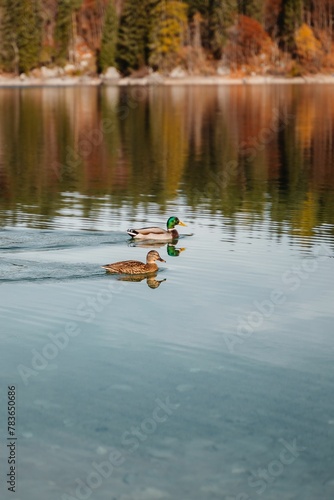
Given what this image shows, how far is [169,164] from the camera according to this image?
4525 centimetres

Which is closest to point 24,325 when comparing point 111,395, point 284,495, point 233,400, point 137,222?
point 111,395

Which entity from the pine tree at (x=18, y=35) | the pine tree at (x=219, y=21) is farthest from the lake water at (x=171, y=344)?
the pine tree at (x=219, y=21)

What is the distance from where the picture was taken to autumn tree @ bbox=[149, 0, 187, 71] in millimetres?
176875

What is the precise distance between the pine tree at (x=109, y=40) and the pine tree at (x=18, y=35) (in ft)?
42.2

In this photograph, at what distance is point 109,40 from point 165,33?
10.6 metres

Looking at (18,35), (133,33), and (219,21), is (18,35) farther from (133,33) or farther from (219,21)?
(219,21)

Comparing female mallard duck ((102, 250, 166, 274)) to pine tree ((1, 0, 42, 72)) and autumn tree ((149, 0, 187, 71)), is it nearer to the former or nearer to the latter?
pine tree ((1, 0, 42, 72))

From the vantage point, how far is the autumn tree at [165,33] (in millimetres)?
176875

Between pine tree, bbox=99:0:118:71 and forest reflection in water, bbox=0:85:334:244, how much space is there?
309 feet

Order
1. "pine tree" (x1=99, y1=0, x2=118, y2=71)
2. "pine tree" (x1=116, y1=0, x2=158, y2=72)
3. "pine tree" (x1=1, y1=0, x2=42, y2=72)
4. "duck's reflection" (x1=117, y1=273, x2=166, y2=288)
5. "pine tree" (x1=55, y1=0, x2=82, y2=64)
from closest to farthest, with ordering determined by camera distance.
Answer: "duck's reflection" (x1=117, y1=273, x2=166, y2=288), "pine tree" (x1=1, y1=0, x2=42, y2=72), "pine tree" (x1=116, y1=0, x2=158, y2=72), "pine tree" (x1=99, y1=0, x2=118, y2=71), "pine tree" (x1=55, y1=0, x2=82, y2=64)

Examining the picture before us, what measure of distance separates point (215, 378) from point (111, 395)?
162 centimetres

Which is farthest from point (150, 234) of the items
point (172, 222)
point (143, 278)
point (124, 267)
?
point (124, 267)

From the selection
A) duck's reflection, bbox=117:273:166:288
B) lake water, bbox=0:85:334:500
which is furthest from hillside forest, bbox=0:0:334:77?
duck's reflection, bbox=117:273:166:288

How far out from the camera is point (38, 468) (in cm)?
1080
